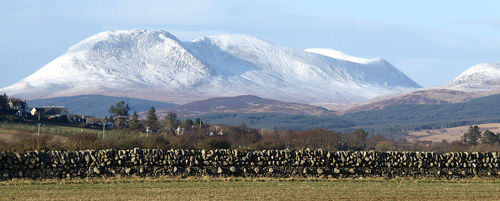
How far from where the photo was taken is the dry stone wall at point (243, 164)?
30.9 metres

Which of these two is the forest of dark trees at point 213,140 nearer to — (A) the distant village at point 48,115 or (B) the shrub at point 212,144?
(B) the shrub at point 212,144

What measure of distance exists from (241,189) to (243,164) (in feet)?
15.2

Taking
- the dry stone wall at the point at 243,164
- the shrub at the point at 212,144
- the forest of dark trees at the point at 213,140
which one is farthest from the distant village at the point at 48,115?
the dry stone wall at the point at 243,164

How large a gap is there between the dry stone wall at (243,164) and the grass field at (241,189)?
3.21 feet

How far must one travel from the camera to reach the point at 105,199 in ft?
82.4

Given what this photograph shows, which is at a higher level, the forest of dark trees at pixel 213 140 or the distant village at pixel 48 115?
the distant village at pixel 48 115

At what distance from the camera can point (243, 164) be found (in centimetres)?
3284

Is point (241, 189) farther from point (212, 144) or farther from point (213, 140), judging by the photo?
point (213, 140)

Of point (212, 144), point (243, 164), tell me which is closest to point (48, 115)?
point (212, 144)

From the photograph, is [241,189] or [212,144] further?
[212,144]

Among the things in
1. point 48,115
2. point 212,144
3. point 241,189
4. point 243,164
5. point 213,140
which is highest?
point 48,115

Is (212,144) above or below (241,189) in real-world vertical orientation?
above

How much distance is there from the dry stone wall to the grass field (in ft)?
3.21

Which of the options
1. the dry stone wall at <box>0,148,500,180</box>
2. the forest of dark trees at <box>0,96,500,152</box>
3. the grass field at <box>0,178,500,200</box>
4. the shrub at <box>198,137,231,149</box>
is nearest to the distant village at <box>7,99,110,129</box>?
the forest of dark trees at <box>0,96,500,152</box>
